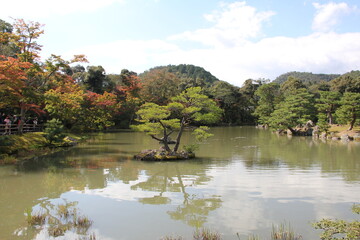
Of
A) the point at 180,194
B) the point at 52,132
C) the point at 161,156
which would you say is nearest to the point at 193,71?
the point at 52,132

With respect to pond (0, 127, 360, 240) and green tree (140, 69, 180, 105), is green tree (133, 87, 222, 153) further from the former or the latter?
green tree (140, 69, 180, 105)

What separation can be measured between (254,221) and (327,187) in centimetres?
382

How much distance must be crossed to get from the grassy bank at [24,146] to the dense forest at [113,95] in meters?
1.21

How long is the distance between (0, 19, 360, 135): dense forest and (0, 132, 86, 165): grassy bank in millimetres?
1207

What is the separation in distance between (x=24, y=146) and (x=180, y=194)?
9885 millimetres

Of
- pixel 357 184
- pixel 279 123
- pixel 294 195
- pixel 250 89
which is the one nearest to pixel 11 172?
pixel 294 195

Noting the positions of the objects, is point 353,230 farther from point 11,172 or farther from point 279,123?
point 279,123

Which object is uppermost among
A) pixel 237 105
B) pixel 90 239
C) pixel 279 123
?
pixel 237 105

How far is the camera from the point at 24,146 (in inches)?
555

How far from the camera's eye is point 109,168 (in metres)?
11.2

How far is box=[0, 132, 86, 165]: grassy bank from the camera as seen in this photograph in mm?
12359

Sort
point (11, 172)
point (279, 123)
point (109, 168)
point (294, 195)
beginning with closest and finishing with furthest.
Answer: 1. point (294, 195)
2. point (11, 172)
3. point (109, 168)
4. point (279, 123)

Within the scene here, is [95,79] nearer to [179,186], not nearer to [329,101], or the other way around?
[329,101]

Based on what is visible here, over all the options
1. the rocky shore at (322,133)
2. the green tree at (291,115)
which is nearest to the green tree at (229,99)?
the rocky shore at (322,133)
